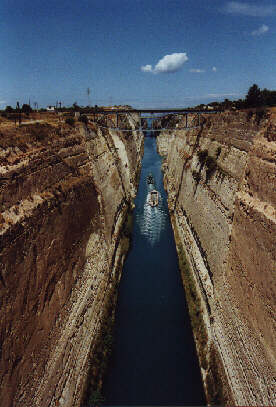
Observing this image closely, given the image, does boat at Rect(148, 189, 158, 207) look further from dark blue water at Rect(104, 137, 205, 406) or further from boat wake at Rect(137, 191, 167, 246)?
dark blue water at Rect(104, 137, 205, 406)

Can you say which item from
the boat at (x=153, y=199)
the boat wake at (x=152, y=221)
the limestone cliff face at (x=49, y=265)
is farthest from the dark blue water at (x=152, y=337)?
the boat at (x=153, y=199)

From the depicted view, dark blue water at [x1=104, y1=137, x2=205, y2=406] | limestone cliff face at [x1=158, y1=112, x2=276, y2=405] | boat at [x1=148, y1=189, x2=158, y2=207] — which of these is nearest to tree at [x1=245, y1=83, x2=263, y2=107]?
limestone cliff face at [x1=158, y1=112, x2=276, y2=405]

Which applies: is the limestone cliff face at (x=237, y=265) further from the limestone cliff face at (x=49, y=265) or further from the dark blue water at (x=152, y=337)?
the limestone cliff face at (x=49, y=265)

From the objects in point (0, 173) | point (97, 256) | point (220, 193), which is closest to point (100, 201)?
point (97, 256)

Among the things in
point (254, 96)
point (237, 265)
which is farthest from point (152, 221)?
Answer: point (237, 265)

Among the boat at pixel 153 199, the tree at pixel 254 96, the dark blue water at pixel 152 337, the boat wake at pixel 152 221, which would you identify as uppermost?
the tree at pixel 254 96

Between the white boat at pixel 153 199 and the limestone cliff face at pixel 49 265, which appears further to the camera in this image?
the white boat at pixel 153 199
